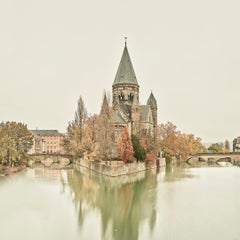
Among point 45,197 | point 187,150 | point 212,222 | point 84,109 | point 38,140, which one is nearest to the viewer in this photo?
point 212,222

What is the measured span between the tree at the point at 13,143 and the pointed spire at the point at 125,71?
18.6m

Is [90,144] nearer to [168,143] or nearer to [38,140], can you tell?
[168,143]

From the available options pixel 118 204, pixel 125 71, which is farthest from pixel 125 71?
pixel 118 204

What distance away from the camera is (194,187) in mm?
26562

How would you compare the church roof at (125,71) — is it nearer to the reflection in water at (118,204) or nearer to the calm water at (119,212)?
the reflection in water at (118,204)

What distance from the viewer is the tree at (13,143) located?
38.0 m

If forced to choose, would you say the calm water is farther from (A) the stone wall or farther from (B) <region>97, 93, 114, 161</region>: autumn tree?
(B) <region>97, 93, 114, 161</region>: autumn tree

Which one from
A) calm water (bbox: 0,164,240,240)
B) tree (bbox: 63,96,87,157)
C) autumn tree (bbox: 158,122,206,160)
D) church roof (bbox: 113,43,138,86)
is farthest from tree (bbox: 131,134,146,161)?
church roof (bbox: 113,43,138,86)

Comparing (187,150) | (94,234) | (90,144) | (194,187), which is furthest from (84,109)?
(94,234)

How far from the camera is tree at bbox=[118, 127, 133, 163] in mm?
35656

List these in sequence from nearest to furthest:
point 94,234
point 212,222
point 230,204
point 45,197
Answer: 1. point 94,234
2. point 212,222
3. point 230,204
4. point 45,197

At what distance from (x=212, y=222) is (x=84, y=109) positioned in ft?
118

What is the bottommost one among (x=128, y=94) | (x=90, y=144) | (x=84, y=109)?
(x=90, y=144)

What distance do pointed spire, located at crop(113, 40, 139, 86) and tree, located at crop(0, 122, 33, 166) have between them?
61.0 feet
